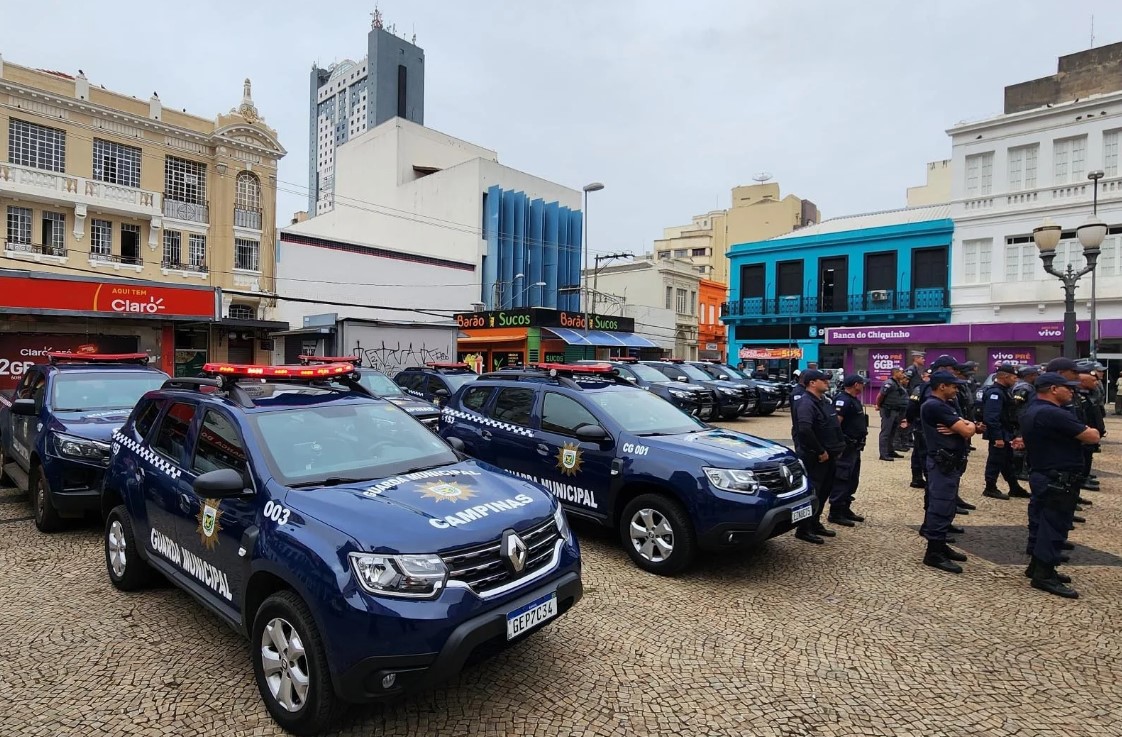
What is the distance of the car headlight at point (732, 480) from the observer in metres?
4.93

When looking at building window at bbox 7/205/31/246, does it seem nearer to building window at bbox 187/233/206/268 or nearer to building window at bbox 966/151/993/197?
building window at bbox 187/233/206/268

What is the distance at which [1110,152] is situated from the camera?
24.2 metres

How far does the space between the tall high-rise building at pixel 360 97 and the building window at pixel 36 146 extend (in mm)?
53972

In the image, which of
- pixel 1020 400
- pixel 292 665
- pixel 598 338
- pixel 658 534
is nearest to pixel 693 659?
pixel 658 534

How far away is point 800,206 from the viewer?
48594 mm

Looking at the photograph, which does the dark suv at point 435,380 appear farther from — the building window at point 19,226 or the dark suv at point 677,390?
the building window at point 19,226

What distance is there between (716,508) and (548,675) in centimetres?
193

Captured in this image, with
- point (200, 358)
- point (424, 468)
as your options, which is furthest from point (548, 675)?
point (200, 358)

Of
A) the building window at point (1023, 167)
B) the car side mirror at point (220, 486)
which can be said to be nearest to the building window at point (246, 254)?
the car side mirror at point (220, 486)

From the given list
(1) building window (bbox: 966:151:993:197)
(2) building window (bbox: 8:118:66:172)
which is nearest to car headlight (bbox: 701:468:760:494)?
(2) building window (bbox: 8:118:66:172)

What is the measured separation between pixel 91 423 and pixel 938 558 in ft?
26.3

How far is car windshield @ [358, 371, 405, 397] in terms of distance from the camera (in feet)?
39.9

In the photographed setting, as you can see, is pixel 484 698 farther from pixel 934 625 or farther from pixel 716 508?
pixel 934 625

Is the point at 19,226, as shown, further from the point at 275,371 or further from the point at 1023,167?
the point at 1023,167
